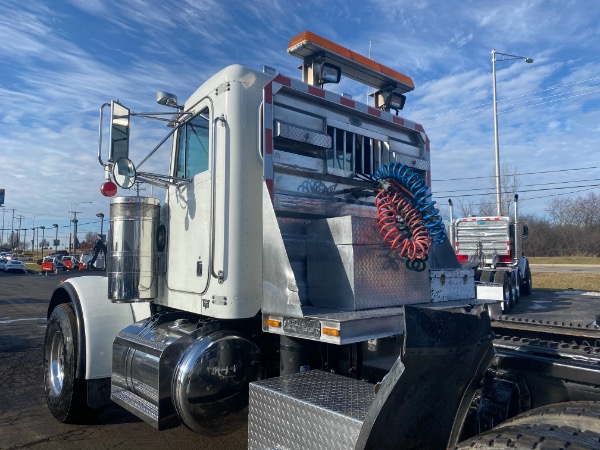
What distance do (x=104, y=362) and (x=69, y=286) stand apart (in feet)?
3.17

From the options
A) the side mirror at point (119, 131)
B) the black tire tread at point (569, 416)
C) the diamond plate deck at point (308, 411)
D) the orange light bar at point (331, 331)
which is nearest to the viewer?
the black tire tread at point (569, 416)

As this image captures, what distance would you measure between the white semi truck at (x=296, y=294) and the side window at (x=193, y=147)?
0.02m

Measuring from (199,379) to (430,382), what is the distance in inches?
66.2

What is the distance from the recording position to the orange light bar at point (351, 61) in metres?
3.96

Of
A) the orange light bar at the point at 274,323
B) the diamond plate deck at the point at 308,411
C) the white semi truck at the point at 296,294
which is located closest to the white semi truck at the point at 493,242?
the white semi truck at the point at 296,294

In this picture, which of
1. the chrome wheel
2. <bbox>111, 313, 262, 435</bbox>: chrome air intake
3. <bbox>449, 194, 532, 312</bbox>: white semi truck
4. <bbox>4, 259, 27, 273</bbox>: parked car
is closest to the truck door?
<bbox>111, 313, 262, 435</bbox>: chrome air intake

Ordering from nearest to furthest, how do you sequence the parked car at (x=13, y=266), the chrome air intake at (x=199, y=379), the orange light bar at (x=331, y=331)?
the orange light bar at (x=331, y=331), the chrome air intake at (x=199, y=379), the parked car at (x=13, y=266)

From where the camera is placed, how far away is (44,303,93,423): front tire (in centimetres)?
459

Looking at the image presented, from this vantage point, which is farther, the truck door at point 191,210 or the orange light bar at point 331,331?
the truck door at point 191,210

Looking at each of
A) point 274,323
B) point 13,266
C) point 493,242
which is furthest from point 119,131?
point 13,266

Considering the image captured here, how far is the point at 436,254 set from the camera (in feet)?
14.1

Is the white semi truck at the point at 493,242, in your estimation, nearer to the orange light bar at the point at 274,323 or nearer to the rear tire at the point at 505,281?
the rear tire at the point at 505,281

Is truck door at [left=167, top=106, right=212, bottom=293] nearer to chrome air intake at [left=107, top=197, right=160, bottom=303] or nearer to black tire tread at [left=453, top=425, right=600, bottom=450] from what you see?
chrome air intake at [left=107, top=197, right=160, bottom=303]

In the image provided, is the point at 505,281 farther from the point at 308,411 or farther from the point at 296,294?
the point at 308,411
